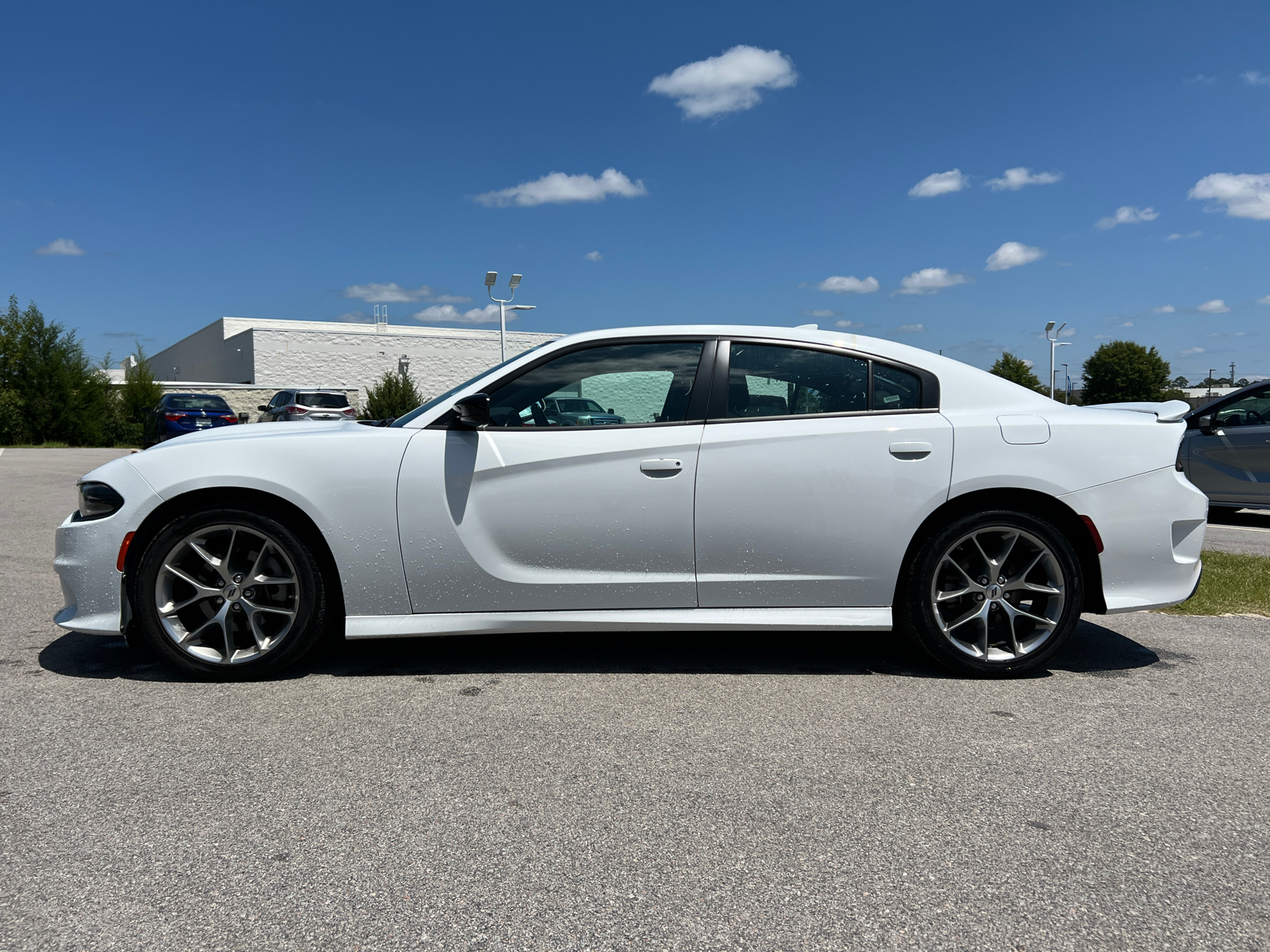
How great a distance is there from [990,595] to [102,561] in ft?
12.5

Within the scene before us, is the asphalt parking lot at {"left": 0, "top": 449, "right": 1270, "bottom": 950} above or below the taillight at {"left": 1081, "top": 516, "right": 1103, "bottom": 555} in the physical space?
below

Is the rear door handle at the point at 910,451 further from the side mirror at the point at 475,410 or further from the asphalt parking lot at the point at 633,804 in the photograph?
the side mirror at the point at 475,410

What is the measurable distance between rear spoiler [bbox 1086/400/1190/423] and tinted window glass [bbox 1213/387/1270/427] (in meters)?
6.59

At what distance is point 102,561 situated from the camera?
3842mm

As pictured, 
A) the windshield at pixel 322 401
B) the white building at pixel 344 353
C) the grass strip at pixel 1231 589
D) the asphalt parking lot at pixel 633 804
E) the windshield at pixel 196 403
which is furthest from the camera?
the white building at pixel 344 353

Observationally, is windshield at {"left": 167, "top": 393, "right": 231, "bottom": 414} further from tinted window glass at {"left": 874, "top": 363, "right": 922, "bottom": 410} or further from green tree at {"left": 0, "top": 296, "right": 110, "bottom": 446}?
tinted window glass at {"left": 874, "top": 363, "right": 922, "bottom": 410}

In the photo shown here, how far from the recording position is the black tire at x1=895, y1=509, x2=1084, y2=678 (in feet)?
13.1

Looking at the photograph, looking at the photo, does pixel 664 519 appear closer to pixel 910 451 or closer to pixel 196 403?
pixel 910 451

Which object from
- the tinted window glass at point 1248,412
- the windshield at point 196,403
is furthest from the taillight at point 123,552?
the windshield at point 196,403

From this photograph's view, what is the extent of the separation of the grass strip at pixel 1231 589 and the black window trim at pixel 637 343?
281 centimetres

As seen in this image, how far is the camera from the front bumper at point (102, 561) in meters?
3.84

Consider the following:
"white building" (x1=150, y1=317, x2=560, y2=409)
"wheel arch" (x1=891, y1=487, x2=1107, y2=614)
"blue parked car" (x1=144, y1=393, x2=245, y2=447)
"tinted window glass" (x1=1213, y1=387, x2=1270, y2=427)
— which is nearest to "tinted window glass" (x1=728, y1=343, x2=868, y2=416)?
"wheel arch" (x1=891, y1=487, x2=1107, y2=614)

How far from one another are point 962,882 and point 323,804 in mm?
1801

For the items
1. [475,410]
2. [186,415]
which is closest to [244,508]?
[475,410]
